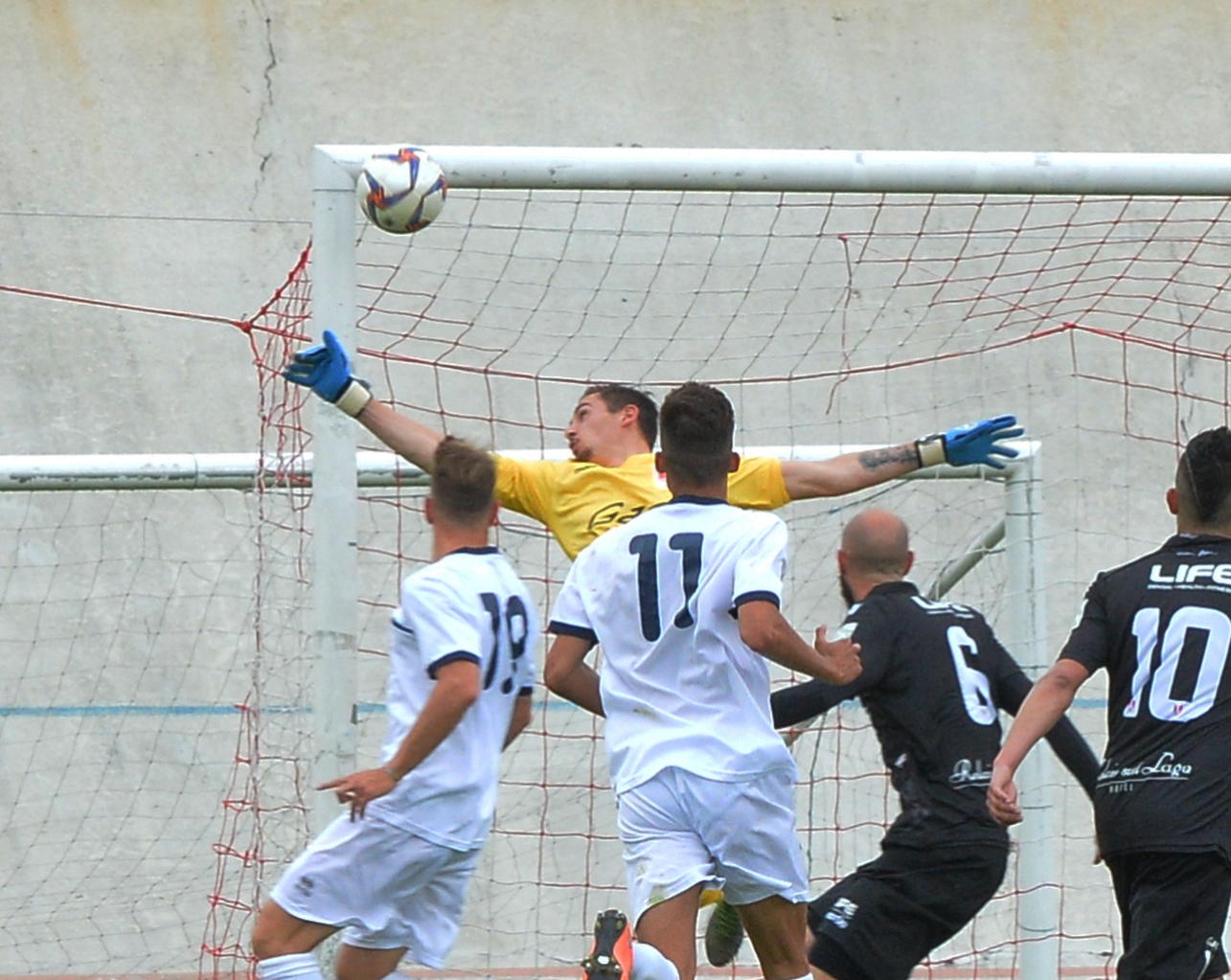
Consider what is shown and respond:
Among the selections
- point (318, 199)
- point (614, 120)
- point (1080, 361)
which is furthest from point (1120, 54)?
point (318, 199)

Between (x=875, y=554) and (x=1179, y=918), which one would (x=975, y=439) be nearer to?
(x=875, y=554)

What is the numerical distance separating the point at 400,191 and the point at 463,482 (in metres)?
0.85

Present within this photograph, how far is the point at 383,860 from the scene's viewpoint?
4.00 meters

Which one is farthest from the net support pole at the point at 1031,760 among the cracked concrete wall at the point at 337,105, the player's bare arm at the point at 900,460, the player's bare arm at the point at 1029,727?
the cracked concrete wall at the point at 337,105

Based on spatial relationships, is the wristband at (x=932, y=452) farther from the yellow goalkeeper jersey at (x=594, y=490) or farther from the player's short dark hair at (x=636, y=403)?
the player's short dark hair at (x=636, y=403)

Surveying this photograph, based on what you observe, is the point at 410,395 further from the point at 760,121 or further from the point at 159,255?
the point at 760,121

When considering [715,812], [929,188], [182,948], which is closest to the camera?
[715,812]

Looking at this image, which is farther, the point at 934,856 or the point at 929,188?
the point at 929,188

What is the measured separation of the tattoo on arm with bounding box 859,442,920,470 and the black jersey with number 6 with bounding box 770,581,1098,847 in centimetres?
43

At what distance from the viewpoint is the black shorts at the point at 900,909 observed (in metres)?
4.53

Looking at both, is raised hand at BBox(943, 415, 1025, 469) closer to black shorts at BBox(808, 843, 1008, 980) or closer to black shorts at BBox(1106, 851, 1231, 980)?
black shorts at BBox(808, 843, 1008, 980)

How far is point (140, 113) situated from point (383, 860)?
6226 millimetres

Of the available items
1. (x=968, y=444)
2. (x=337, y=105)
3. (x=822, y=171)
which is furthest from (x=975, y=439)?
(x=337, y=105)

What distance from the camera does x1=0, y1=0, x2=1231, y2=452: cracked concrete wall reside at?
903cm
